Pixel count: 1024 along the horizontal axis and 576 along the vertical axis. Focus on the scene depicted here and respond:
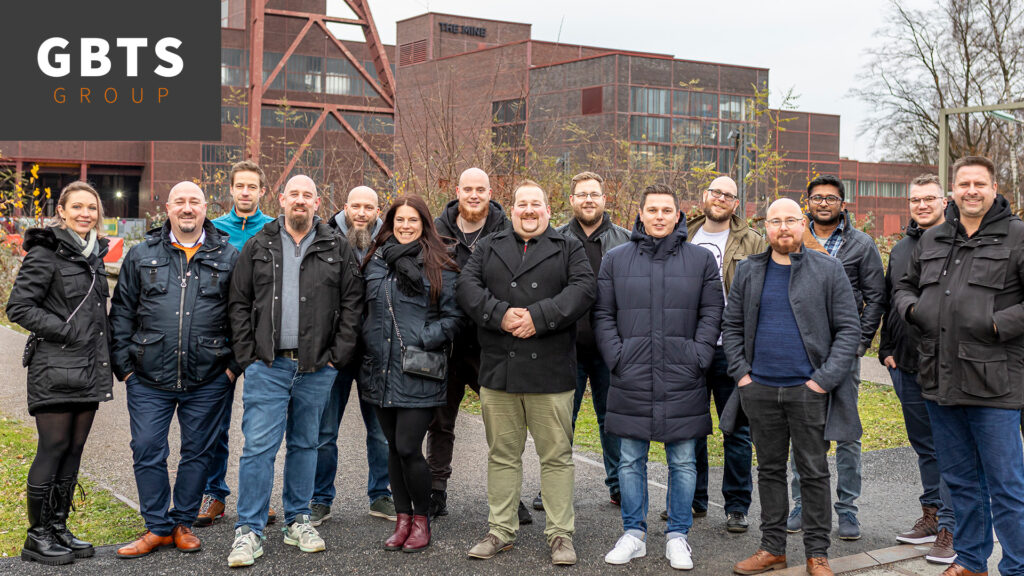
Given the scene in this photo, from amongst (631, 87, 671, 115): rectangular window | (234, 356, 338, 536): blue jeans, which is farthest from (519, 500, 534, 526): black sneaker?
(631, 87, 671, 115): rectangular window

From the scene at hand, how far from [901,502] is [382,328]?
4.03 m

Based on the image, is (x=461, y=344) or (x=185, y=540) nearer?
(x=185, y=540)

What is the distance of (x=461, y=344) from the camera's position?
6141 mm

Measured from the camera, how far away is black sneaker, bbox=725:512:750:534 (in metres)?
5.93

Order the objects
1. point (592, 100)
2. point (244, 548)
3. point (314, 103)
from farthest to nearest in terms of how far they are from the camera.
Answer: point (592, 100)
point (314, 103)
point (244, 548)

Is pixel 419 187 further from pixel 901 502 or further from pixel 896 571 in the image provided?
pixel 896 571

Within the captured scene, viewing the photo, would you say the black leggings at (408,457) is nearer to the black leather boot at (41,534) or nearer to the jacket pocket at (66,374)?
the jacket pocket at (66,374)

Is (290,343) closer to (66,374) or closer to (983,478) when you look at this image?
(66,374)

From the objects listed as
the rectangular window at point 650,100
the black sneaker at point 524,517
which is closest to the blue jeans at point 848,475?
the black sneaker at point 524,517

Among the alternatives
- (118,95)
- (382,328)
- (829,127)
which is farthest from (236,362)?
(829,127)

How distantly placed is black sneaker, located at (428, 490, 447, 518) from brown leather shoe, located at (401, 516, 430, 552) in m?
0.58

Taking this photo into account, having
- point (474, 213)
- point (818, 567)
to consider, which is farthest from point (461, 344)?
point (818, 567)

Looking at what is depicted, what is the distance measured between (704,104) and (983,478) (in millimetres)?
66180

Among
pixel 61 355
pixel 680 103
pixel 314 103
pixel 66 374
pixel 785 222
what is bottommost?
pixel 66 374
